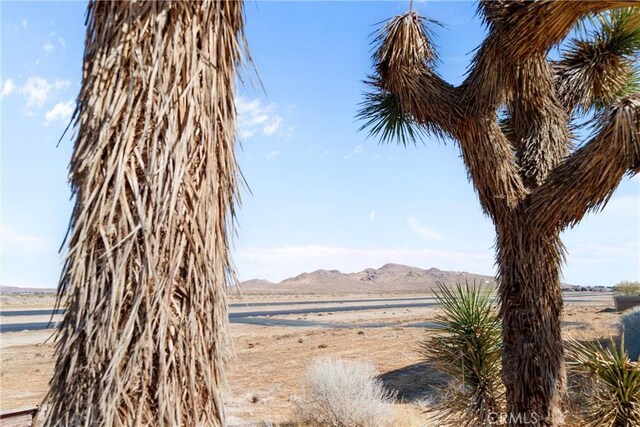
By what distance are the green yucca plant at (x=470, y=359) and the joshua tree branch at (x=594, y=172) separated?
1.62 m

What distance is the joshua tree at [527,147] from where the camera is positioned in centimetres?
478

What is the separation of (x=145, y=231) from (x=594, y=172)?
4269 mm

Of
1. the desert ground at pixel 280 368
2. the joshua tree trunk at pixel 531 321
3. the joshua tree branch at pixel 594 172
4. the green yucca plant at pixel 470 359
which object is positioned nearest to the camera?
the joshua tree branch at pixel 594 172

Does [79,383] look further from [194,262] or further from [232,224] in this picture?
[232,224]

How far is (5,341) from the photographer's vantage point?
24.1 metres

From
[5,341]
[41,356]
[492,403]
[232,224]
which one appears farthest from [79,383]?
[5,341]

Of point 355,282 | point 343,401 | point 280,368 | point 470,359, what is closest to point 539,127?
point 470,359

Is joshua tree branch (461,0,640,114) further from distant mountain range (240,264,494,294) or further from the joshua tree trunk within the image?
distant mountain range (240,264,494,294)

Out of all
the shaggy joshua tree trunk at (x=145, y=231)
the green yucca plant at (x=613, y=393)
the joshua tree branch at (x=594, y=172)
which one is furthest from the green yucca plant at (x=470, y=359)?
the shaggy joshua tree trunk at (x=145, y=231)

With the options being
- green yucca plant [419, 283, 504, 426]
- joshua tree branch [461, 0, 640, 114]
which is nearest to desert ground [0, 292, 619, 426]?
green yucca plant [419, 283, 504, 426]

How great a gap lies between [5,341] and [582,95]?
26.3 metres

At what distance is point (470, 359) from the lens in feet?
21.3

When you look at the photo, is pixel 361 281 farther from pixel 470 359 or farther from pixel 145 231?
pixel 145 231

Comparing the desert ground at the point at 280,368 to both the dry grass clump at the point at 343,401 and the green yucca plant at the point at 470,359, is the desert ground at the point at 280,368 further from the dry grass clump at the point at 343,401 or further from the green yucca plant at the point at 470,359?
the green yucca plant at the point at 470,359
